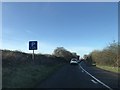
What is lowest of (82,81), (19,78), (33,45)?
(82,81)

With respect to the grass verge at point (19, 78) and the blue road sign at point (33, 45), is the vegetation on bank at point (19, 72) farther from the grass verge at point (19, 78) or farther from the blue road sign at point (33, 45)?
the blue road sign at point (33, 45)

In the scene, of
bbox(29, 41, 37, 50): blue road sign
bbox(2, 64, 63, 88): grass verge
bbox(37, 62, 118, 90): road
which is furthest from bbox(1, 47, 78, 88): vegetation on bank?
bbox(29, 41, 37, 50): blue road sign

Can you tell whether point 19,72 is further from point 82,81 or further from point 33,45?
point 33,45

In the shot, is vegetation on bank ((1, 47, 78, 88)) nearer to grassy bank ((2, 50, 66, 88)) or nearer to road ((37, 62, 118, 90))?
grassy bank ((2, 50, 66, 88))

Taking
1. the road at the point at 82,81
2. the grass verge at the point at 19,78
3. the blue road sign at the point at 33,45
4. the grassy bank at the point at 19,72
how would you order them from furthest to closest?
the blue road sign at the point at 33,45 < the road at the point at 82,81 < the grassy bank at the point at 19,72 < the grass verge at the point at 19,78

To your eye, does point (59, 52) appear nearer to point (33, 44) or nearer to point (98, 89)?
point (33, 44)

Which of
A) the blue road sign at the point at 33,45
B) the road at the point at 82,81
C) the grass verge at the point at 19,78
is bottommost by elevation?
the road at the point at 82,81

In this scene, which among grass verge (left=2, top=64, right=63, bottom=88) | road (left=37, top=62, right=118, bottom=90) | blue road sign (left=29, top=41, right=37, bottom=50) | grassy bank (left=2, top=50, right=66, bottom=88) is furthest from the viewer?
blue road sign (left=29, top=41, right=37, bottom=50)

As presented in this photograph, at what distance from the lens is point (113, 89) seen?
1590 cm

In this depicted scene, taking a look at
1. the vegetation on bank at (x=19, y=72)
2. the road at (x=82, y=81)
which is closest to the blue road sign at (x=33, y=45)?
the vegetation on bank at (x=19, y=72)

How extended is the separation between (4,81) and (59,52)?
469 ft

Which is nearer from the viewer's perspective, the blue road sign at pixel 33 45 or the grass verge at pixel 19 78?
the grass verge at pixel 19 78

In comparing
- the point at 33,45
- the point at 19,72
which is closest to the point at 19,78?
the point at 19,72

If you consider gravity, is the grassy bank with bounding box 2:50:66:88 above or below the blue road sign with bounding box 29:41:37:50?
below
